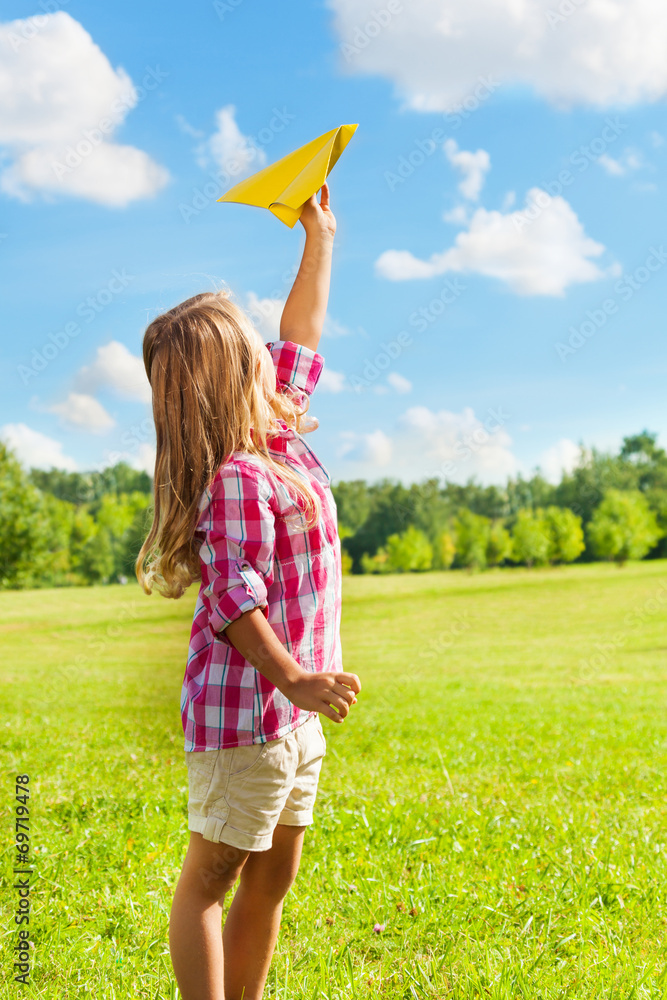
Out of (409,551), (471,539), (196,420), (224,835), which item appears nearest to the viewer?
(224,835)

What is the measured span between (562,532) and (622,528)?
4782 mm

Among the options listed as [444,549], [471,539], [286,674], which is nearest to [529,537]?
[471,539]

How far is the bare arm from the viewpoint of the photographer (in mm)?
1812

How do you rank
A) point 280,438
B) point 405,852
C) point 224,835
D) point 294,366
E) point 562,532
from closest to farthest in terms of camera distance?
point 224,835 → point 280,438 → point 294,366 → point 405,852 → point 562,532

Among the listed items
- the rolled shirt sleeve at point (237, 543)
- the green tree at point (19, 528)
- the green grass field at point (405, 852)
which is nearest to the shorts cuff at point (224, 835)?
the rolled shirt sleeve at point (237, 543)

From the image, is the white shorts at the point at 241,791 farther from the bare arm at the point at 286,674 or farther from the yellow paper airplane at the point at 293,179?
the yellow paper airplane at the point at 293,179

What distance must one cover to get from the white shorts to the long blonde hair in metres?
0.49

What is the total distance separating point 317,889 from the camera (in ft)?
10.6

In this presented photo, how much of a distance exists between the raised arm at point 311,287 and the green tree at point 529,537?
5056cm

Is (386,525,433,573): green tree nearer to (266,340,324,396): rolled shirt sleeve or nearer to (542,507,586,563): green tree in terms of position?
(542,507,586,563): green tree

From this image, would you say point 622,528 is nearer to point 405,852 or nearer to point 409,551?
point 409,551

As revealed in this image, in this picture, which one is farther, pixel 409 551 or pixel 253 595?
pixel 409 551

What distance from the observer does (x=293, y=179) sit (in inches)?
95.7

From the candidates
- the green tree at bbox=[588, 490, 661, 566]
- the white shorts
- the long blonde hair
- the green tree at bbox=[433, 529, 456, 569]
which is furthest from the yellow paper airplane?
the green tree at bbox=[588, 490, 661, 566]
